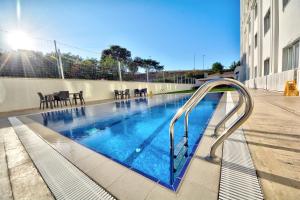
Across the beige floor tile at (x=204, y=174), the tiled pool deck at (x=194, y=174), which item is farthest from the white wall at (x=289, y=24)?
the beige floor tile at (x=204, y=174)

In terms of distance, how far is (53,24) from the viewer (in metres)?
8.52

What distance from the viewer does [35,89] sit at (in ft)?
22.6

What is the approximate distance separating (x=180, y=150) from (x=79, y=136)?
1984 millimetres

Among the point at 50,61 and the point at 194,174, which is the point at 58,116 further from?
the point at 194,174

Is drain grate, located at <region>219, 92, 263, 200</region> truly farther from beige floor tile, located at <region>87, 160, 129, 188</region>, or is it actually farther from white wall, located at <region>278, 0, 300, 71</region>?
white wall, located at <region>278, 0, 300, 71</region>

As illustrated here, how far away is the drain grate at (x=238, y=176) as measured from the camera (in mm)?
817

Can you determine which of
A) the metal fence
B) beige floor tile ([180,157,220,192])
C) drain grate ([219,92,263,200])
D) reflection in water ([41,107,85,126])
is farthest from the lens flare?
drain grate ([219,92,263,200])

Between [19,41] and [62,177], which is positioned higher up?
[19,41]

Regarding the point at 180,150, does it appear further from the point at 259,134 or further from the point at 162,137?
the point at 259,134

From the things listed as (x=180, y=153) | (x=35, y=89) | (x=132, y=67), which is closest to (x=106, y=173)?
(x=180, y=153)

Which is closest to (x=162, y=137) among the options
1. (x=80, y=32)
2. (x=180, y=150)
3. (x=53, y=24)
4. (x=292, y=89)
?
(x=180, y=150)

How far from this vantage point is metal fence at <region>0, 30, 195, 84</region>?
20.9 feet

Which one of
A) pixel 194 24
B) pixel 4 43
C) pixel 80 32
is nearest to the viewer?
pixel 4 43

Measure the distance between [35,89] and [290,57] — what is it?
12081mm
